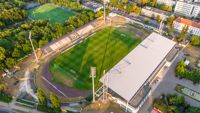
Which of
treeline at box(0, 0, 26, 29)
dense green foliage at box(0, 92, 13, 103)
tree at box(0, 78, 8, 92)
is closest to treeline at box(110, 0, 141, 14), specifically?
treeline at box(0, 0, 26, 29)

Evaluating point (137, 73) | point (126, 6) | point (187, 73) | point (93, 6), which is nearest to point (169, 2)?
point (126, 6)

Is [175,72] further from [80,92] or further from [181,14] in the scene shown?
[181,14]

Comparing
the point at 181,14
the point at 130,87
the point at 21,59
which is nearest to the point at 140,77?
the point at 130,87

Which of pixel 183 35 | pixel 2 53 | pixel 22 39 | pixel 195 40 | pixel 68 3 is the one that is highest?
pixel 68 3

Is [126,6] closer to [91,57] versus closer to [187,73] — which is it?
[91,57]

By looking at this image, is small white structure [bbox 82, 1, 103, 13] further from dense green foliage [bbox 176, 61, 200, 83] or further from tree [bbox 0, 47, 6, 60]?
dense green foliage [bbox 176, 61, 200, 83]

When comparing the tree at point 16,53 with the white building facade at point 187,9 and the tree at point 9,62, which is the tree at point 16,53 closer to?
the tree at point 9,62
